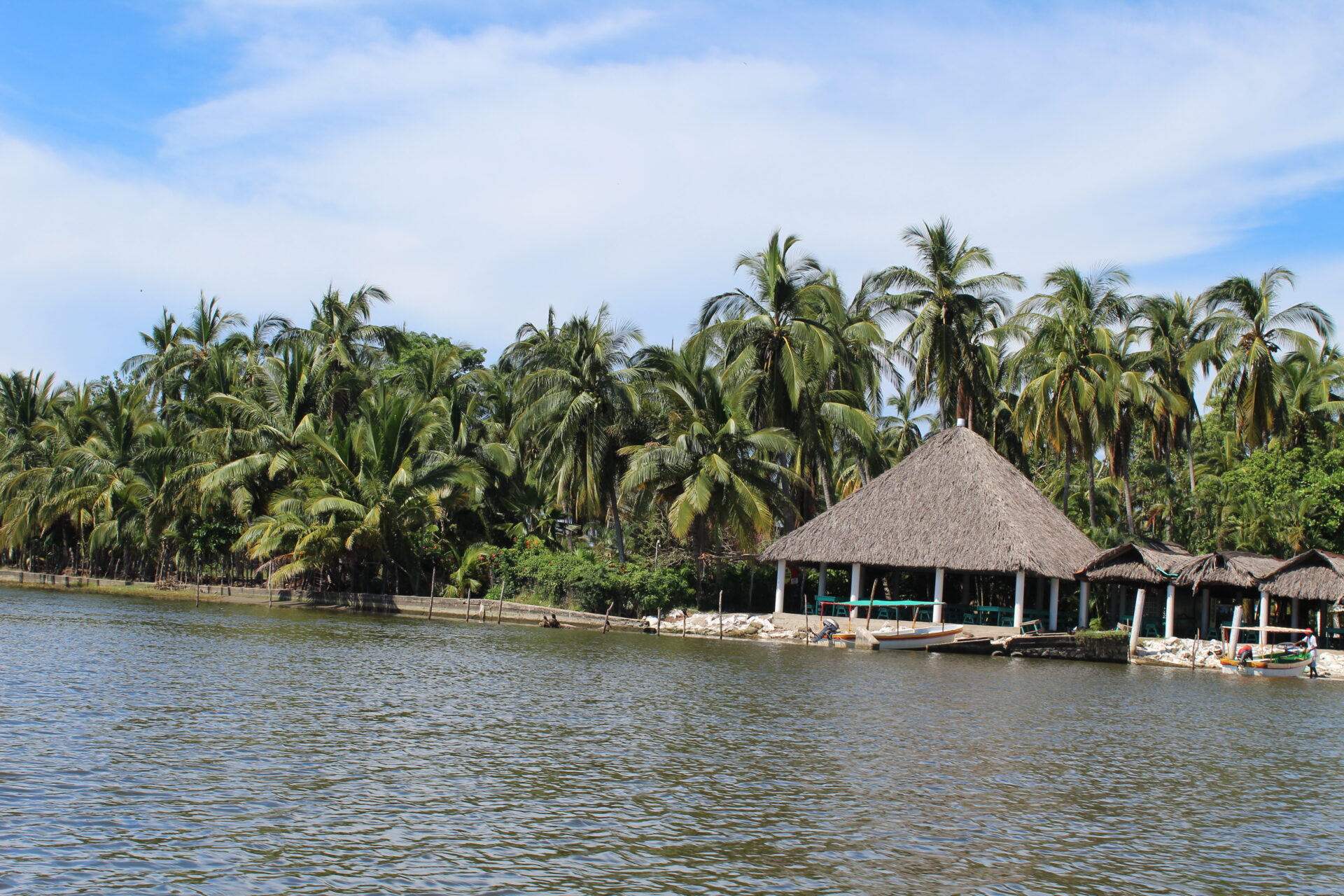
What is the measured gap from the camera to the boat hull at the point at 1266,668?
27.1 m

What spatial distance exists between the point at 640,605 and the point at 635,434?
20.0 feet

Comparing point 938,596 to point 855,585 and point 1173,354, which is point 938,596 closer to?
point 855,585

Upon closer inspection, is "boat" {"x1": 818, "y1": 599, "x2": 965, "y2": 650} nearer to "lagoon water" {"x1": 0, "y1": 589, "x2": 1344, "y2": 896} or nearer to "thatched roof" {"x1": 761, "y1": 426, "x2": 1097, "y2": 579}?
"thatched roof" {"x1": 761, "y1": 426, "x2": 1097, "y2": 579}

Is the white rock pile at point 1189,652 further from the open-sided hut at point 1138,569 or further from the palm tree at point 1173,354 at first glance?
the palm tree at point 1173,354

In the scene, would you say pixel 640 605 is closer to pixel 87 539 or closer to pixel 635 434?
pixel 635 434

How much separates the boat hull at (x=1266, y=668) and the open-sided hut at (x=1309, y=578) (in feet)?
5.20

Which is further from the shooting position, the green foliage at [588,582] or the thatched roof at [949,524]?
the green foliage at [588,582]

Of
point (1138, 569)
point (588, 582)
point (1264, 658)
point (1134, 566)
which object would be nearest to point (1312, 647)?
point (1264, 658)

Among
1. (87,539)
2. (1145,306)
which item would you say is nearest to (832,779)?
(1145,306)

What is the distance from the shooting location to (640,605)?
3319 cm

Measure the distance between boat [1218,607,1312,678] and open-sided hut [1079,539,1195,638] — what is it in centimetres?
164

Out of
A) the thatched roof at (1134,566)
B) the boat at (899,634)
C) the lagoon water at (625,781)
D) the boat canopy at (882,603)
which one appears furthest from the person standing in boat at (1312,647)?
the boat canopy at (882,603)

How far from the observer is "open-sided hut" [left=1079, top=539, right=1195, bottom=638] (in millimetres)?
28859

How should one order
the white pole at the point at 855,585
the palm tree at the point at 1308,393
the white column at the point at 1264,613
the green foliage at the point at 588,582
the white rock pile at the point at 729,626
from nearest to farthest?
the white column at the point at 1264,613
the white pole at the point at 855,585
the white rock pile at the point at 729,626
the green foliage at the point at 588,582
the palm tree at the point at 1308,393
